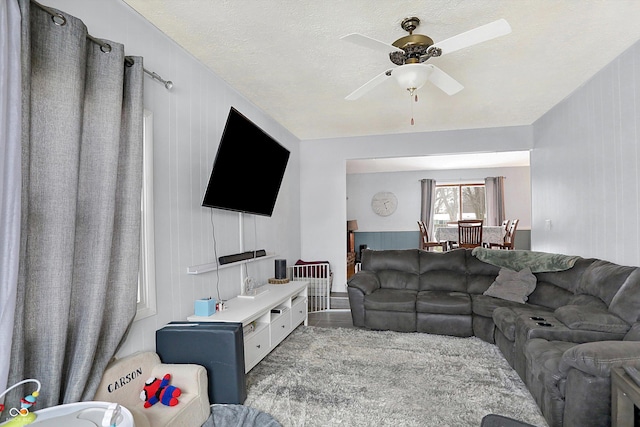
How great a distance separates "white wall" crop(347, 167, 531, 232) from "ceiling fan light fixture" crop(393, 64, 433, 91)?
21.2 ft

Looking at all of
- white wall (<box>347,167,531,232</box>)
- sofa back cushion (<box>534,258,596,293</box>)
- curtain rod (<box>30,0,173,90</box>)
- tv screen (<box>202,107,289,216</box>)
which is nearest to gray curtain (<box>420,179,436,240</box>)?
white wall (<box>347,167,531,232</box>)

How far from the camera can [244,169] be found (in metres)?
2.84

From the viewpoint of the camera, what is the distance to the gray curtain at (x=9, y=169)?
1276 mm

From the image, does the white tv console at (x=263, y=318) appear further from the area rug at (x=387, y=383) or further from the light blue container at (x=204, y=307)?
the area rug at (x=387, y=383)

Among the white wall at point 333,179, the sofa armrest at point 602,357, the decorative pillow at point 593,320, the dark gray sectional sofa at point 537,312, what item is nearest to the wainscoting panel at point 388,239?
the white wall at point 333,179

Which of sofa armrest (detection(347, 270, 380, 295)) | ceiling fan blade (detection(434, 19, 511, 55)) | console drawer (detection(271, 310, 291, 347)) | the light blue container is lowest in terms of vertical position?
console drawer (detection(271, 310, 291, 347))

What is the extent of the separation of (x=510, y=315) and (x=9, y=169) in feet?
10.9

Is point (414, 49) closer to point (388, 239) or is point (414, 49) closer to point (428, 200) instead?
point (428, 200)

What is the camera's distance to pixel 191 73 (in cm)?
272

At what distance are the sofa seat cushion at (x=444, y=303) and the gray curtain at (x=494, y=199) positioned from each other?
500cm

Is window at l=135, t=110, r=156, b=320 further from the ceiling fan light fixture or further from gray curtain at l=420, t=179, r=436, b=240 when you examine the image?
gray curtain at l=420, t=179, r=436, b=240

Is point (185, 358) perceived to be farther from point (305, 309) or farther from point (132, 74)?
point (305, 309)

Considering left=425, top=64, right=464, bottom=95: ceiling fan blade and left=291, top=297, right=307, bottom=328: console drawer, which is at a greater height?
left=425, top=64, right=464, bottom=95: ceiling fan blade

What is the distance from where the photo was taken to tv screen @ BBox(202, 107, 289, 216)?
2.49 meters
